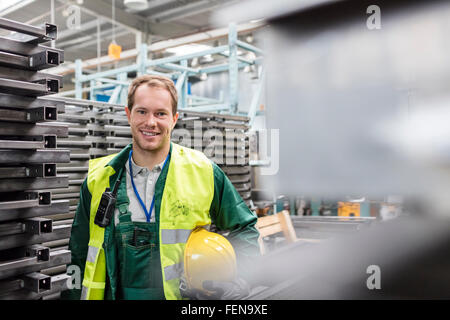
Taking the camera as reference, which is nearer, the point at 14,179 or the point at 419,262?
the point at 14,179

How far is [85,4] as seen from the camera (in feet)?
25.7

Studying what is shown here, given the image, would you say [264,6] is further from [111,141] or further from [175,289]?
[111,141]

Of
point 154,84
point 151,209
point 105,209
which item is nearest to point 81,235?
point 105,209

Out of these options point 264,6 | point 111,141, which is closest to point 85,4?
point 111,141

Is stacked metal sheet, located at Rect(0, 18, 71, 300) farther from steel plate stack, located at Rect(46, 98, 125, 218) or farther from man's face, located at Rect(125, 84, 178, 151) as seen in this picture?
steel plate stack, located at Rect(46, 98, 125, 218)

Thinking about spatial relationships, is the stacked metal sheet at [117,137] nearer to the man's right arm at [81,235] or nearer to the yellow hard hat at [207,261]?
the man's right arm at [81,235]

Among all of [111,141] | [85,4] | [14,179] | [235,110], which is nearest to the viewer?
[14,179]

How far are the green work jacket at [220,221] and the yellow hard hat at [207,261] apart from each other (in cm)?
19

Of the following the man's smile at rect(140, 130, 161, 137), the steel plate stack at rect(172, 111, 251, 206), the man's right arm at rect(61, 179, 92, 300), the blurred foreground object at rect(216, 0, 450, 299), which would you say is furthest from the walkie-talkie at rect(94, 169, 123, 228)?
the steel plate stack at rect(172, 111, 251, 206)

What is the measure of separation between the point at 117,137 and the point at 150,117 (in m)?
1.62

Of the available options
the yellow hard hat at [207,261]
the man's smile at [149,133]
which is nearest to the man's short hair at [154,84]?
the man's smile at [149,133]
